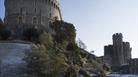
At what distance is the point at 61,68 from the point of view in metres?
62.2

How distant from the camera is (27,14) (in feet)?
351

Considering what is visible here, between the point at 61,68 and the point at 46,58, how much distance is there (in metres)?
3.57

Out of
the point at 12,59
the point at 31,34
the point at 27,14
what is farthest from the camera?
the point at 27,14

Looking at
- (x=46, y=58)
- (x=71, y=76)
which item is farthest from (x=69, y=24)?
(x=46, y=58)

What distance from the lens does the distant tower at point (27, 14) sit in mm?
105787

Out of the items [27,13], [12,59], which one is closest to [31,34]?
[27,13]

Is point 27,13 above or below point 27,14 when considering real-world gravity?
above

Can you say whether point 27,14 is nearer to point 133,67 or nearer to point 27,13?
point 27,13

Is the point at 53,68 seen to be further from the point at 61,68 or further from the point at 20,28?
the point at 20,28

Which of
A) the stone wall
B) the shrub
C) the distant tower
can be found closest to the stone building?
the distant tower

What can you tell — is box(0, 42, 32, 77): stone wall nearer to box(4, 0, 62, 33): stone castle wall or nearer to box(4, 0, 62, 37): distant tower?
box(4, 0, 62, 37): distant tower

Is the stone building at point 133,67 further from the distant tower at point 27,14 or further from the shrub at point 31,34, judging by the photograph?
the shrub at point 31,34

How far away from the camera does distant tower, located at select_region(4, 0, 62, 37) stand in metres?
106

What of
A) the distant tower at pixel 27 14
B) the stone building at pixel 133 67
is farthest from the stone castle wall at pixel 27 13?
the stone building at pixel 133 67
